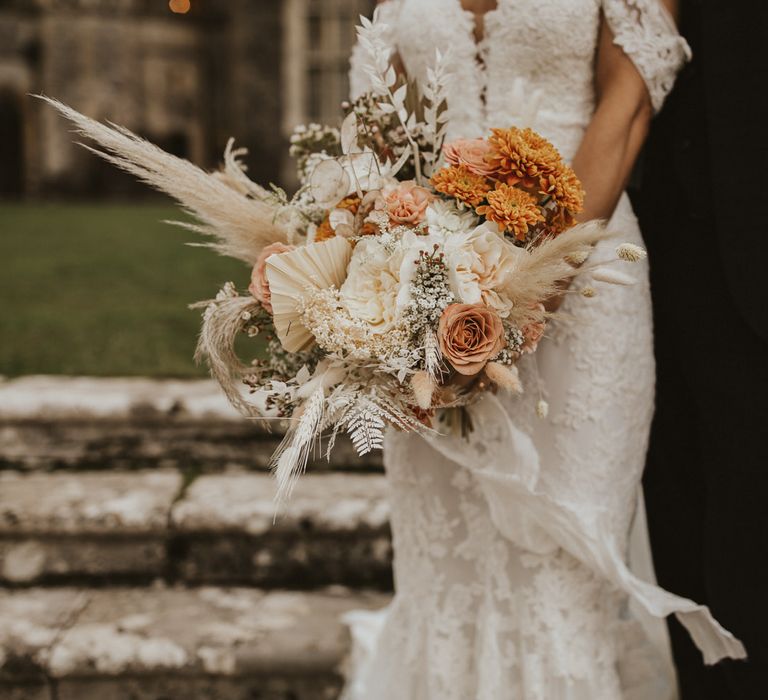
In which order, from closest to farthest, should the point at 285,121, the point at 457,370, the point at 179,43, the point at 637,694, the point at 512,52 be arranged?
the point at 457,370, the point at 512,52, the point at 637,694, the point at 285,121, the point at 179,43

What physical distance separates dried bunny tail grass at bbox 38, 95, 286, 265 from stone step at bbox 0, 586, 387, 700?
1.34m

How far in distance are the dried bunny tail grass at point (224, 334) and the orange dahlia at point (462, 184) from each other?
1.41 ft

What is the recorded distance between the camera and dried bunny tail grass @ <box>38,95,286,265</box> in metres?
1.57

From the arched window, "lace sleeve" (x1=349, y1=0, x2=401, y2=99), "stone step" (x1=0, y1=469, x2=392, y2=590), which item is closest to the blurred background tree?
the arched window

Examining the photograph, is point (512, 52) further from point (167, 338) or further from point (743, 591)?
point (167, 338)

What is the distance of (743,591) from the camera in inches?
76.8

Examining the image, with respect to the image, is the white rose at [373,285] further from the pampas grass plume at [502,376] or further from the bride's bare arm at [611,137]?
the bride's bare arm at [611,137]

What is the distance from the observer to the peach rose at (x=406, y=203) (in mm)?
1541

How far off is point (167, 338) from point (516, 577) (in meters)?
3.32

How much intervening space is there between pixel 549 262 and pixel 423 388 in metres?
0.32

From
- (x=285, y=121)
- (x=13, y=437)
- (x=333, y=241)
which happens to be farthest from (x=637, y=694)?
(x=285, y=121)

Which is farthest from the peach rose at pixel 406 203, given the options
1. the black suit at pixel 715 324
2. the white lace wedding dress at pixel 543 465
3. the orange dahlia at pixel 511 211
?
the black suit at pixel 715 324

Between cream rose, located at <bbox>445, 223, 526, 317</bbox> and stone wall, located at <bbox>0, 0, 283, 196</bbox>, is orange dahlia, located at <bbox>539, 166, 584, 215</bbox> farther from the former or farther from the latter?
stone wall, located at <bbox>0, 0, 283, 196</bbox>

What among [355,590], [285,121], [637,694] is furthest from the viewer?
[285,121]
